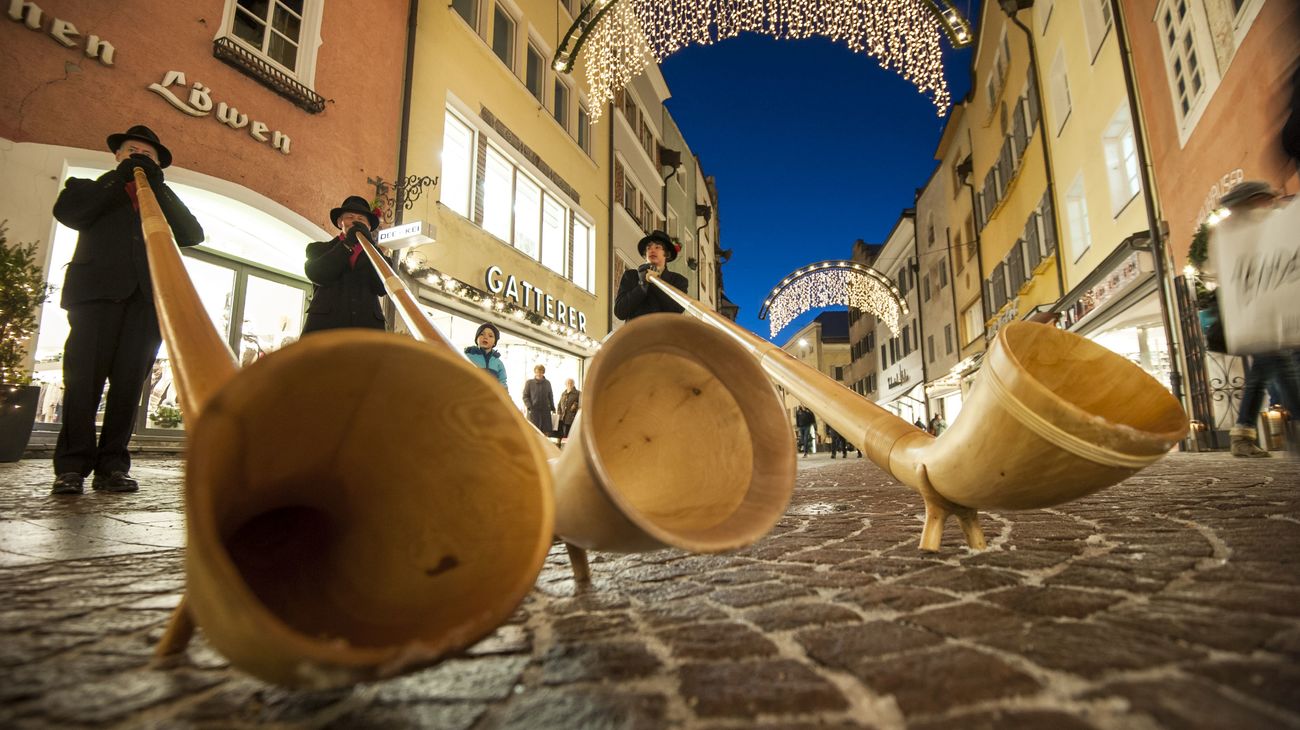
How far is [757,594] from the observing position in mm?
1421

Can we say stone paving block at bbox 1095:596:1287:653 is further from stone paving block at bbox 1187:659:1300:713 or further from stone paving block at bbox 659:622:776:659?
stone paving block at bbox 659:622:776:659

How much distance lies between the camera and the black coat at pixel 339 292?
3.78 m

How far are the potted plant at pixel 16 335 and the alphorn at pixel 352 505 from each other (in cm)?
578

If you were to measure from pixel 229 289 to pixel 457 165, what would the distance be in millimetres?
4060

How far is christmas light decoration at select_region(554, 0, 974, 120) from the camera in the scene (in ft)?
23.7

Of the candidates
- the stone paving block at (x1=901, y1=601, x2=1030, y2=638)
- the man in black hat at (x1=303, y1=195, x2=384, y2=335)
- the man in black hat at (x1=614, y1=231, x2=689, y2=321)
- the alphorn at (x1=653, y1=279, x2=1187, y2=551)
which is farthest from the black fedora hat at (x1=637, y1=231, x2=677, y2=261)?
the stone paving block at (x1=901, y1=601, x2=1030, y2=638)

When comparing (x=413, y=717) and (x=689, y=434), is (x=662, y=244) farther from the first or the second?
(x=413, y=717)

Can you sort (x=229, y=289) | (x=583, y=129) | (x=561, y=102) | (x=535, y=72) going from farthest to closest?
(x=583, y=129) → (x=561, y=102) → (x=535, y=72) → (x=229, y=289)

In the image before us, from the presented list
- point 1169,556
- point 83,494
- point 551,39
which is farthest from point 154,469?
point 551,39

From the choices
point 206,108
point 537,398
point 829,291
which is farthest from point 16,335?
point 829,291

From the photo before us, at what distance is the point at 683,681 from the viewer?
0.90m

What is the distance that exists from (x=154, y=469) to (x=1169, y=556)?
7.20 meters

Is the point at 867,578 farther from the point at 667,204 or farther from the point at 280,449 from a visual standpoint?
the point at 667,204

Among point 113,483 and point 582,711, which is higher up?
point 113,483
